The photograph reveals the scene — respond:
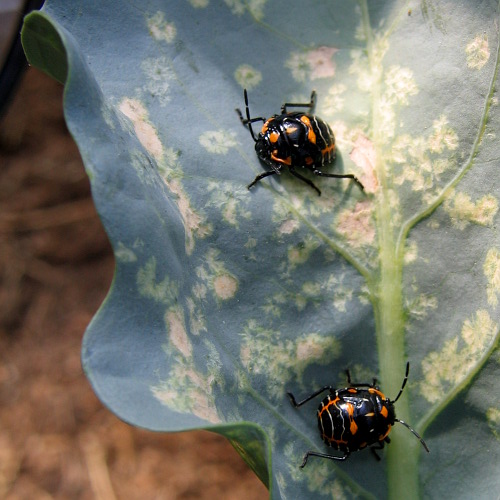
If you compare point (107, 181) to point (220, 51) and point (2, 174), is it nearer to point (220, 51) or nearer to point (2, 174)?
point (220, 51)

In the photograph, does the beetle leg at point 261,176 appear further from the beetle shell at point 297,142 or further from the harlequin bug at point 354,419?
the harlequin bug at point 354,419

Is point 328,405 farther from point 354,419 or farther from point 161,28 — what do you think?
point 161,28

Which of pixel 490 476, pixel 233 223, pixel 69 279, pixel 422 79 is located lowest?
pixel 69 279

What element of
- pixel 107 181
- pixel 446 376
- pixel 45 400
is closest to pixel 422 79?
pixel 446 376

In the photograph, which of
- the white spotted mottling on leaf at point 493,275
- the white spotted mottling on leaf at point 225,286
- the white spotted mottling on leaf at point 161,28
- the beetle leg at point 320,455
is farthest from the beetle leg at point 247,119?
the beetle leg at point 320,455

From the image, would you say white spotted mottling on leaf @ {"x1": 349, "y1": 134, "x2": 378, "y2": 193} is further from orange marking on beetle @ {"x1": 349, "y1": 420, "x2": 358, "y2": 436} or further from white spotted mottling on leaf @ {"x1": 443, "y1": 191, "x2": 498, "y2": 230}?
orange marking on beetle @ {"x1": 349, "y1": 420, "x2": 358, "y2": 436}

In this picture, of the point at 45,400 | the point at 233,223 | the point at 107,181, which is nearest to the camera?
the point at 107,181

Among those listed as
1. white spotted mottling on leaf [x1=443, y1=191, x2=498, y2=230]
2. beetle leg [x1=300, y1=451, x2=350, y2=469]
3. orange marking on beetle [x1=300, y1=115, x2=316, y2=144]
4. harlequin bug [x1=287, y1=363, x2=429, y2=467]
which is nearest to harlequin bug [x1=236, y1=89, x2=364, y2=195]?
orange marking on beetle [x1=300, y1=115, x2=316, y2=144]

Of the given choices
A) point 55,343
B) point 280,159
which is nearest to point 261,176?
point 280,159
